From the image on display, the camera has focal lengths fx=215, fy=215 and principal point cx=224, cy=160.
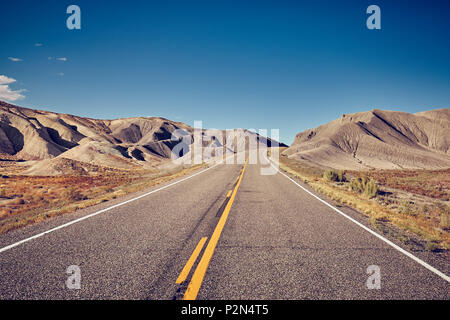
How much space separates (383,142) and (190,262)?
11992 centimetres

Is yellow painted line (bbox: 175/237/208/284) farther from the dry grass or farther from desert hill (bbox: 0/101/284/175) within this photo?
desert hill (bbox: 0/101/284/175)

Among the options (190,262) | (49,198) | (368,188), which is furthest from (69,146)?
(190,262)

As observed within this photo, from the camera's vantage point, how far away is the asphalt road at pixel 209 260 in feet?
9.87

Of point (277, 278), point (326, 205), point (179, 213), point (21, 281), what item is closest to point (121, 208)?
point (179, 213)

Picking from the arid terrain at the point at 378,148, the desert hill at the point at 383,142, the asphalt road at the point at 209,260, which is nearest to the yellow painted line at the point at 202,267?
the asphalt road at the point at 209,260

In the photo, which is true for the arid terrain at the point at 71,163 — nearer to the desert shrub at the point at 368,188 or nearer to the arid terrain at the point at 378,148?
the arid terrain at the point at 378,148

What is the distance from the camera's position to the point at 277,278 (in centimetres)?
331

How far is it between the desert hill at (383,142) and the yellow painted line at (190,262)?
67351 mm

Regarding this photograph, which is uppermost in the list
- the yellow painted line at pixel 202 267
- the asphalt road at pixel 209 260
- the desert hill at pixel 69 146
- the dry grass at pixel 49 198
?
the desert hill at pixel 69 146

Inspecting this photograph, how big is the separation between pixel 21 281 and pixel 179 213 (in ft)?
13.2

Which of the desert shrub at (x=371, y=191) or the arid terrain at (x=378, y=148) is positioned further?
the arid terrain at (x=378, y=148)

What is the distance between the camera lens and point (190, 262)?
146 inches

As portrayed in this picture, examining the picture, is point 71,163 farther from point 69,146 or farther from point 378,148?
point 378,148
